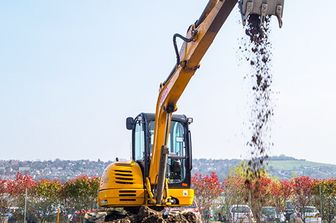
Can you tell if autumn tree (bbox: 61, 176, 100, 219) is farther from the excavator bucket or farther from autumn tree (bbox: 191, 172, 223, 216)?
the excavator bucket

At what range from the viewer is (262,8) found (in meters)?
6.86

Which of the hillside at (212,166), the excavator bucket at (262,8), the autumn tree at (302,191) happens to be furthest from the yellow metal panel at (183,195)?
the hillside at (212,166)

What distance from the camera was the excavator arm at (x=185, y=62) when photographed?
688cm

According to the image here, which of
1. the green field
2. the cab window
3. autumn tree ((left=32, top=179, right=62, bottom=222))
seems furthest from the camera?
the green field

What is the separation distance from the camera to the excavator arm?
6879 millimetres

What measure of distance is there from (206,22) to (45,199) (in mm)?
20123

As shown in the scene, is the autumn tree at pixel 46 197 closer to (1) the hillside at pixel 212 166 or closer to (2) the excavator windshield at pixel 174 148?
(2) the excavator windshield at pixel 174 148

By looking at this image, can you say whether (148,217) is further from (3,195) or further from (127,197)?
(3,195)

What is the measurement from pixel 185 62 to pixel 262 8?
7.98ft

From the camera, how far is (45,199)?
26.4 metres

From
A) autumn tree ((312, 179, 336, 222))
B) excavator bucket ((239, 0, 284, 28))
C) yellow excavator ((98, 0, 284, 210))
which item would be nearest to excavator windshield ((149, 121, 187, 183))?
yellow excavator ((98, 0, 284, 210))

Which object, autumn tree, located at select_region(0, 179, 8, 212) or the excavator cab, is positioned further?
autumn tree, located at select_region(0, 179, 8, 212)

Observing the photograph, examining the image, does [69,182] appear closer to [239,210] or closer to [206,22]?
[239,210]

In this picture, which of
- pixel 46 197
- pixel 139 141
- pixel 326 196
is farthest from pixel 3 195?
pixel 139 141
